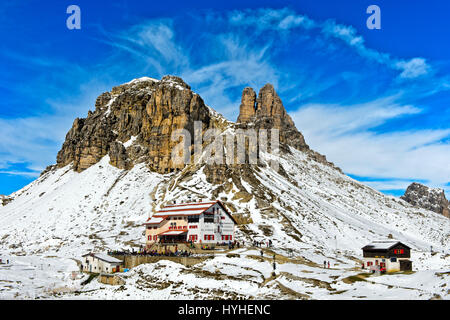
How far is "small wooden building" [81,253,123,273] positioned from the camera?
65.6 m

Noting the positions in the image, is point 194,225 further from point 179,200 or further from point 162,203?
point 162,203

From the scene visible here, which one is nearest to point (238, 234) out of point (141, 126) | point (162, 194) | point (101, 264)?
point (101, 264)

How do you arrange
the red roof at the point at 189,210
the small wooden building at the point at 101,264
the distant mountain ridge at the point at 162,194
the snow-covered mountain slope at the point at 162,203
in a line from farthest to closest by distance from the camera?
the distant mountain ridge at the point at 162,194 → the snow-covered mountain slope at the point at 162,203 → the red roof at the point at 189,210 → the small wooden building at the point at 101,264

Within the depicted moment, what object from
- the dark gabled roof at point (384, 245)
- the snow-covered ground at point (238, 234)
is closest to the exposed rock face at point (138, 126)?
the snow-covered ground at point (238, 234)

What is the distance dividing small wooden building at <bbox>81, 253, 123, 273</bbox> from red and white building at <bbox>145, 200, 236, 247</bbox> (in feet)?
43.9

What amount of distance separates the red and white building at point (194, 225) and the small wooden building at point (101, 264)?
13.4 meters

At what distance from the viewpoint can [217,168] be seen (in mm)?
121812

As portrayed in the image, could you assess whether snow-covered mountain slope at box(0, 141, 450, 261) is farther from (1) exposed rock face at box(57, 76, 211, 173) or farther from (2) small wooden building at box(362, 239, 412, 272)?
(2) small wooden building at box(362, 239, 412, 272)

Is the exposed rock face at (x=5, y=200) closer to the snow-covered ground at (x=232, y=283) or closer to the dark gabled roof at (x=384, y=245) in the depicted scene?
the snow-covered ground at (x=232, y=283)

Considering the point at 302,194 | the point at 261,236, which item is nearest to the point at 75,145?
the point at 302,194

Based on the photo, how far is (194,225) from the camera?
75.4 meters

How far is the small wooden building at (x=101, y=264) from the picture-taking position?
65.6 meters

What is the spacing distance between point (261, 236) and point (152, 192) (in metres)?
49.7

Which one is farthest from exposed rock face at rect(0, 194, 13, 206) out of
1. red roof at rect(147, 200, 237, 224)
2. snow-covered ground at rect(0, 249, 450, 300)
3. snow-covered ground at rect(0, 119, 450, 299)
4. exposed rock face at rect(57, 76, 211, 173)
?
red roof at rect(147, 200, 237, 224)
